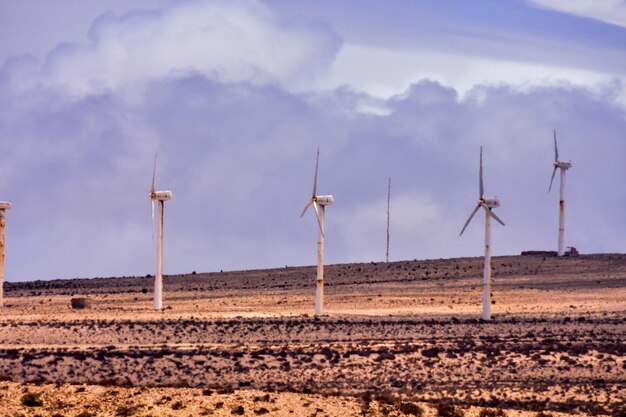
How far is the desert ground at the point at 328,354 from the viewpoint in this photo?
151 feet

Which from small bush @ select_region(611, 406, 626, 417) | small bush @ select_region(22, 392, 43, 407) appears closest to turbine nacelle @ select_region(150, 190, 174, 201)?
small bush @ select_region(22, 392, 43, 407)

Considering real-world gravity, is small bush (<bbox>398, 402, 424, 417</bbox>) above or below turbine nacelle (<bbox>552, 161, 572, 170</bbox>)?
below

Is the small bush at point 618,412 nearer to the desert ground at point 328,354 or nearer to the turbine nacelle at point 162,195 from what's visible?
the desert ground at point 328,354

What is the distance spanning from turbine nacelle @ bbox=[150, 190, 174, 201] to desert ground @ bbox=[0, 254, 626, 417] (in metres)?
8.06

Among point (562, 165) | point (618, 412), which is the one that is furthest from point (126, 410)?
point (562, 165)

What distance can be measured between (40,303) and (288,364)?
5225 centimetres

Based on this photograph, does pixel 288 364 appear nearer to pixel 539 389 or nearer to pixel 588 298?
pixel 539 389

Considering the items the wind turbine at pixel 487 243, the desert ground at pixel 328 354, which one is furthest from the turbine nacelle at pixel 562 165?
the wind turbine at pixel 487 243

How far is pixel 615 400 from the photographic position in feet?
167

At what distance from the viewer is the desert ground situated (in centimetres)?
4606

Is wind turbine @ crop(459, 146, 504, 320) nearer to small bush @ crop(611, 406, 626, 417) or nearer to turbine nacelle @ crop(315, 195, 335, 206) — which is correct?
turbine nacelle @ crop(315, 195, 335, 206)

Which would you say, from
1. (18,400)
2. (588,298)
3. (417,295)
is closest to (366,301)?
(417,295)

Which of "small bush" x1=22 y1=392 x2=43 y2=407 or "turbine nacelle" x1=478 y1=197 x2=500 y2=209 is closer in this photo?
"small bush" x1=22 y1=392 x2=43 y2=407

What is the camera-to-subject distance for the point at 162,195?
88.1 metres
